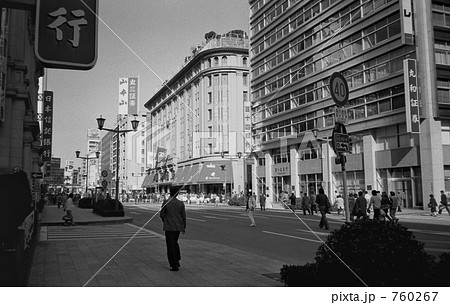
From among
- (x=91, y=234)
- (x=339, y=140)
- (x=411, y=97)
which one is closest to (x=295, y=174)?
(x=411, y=97)

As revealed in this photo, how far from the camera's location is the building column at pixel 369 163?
99.9 ft

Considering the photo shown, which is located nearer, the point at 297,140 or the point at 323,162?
the point at 323,162

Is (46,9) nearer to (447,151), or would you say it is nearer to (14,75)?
(14,75)

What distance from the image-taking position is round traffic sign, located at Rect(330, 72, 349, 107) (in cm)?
611

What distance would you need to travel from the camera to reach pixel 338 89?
6258 millimetres

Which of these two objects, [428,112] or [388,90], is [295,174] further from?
[428,112]

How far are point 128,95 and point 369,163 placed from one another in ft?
94.8

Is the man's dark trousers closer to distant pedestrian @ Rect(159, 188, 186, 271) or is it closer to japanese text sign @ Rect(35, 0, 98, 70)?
distant pedestrian @ Rect(159, 188, 186, 271)

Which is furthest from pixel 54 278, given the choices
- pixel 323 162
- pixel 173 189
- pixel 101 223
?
pixel 323 162

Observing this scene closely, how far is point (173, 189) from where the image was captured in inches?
251

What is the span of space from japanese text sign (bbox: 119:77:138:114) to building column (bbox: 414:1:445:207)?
2633 cm

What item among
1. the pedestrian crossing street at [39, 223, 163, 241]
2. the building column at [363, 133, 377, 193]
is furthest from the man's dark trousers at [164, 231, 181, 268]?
the building column at [363, 133, 377, 193]

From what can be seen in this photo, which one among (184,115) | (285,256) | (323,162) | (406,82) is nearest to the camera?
(184,115)

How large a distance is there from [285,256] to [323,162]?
87.7ft
